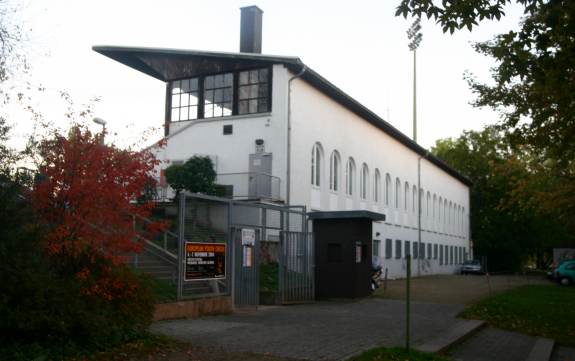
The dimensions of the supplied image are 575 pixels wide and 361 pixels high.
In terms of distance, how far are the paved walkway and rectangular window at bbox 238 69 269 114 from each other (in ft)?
42.4

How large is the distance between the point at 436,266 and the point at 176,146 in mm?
33113

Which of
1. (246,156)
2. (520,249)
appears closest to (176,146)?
(246,156)

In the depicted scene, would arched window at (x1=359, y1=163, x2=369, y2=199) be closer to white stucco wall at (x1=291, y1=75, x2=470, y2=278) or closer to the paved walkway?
white stucco wall at (x1=291, y1=75, x2=470, y2=278)

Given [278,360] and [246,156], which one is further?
[246,156]

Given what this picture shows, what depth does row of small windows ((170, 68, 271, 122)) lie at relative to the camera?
29844 mm

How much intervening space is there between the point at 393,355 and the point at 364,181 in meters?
Answer: 30.4

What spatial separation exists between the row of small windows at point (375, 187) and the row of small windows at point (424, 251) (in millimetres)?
2667

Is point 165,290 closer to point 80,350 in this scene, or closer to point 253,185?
point 80,350

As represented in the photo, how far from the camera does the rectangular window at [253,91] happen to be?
29656mm

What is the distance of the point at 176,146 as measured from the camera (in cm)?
3186

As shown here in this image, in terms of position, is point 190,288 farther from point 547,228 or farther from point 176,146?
point 547,228

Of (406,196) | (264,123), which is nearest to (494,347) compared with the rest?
(264,123)

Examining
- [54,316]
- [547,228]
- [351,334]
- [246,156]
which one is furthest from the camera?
[547,228]

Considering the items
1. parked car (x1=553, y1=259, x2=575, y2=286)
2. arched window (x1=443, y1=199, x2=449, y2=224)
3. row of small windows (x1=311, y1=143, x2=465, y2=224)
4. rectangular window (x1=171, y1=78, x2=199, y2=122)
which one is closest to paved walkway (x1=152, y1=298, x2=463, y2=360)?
row of small windows (x1=311, y1=143, x2=465, y2=224)
